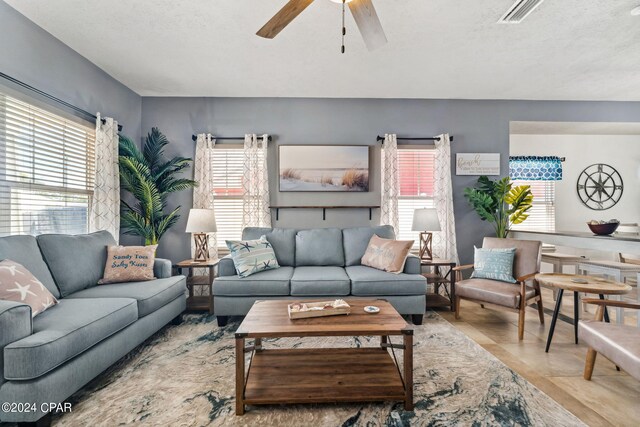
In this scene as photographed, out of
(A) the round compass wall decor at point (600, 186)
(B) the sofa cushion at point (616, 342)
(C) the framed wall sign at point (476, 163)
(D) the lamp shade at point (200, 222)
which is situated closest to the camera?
(B) the sofa cushion at point (616, 342)

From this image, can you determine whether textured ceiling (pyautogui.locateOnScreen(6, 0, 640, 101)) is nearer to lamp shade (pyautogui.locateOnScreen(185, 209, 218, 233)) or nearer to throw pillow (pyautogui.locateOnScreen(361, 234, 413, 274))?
lamp shade (pyautogui.locateOnScreen(185, 209, 218, 233))

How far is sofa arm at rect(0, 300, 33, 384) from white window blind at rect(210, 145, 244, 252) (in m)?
2.60

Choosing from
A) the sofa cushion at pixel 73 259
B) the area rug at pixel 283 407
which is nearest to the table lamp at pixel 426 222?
the area rug at pixel 283 407

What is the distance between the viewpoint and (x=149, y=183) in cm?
355

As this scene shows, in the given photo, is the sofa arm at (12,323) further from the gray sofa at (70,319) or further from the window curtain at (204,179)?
the window curtain at (204,179)

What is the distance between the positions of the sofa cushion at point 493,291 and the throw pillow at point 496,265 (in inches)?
2.5

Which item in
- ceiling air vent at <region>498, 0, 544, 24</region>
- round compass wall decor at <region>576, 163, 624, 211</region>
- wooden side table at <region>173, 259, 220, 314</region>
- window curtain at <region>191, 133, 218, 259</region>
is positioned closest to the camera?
ceiling air vent at <region>498, 0, 544, 24</region>

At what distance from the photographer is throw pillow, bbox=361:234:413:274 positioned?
3160mm

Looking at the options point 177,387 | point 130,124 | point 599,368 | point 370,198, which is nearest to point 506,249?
point 599,368

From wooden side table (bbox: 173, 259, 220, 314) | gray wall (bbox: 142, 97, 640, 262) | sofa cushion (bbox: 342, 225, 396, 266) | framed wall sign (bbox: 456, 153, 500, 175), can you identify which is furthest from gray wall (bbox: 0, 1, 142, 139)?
framed wall sign (bbox: 456, 153, 500, 175)

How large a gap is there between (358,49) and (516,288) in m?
2.79

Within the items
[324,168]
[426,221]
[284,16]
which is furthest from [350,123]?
[284,16]

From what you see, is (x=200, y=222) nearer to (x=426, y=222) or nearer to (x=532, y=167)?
(x=426, y=222)

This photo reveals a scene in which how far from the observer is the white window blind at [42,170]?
237 centimetres
